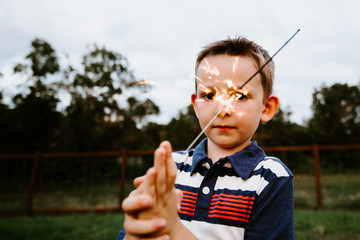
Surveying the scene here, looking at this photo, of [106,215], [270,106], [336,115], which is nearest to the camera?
[270,106]

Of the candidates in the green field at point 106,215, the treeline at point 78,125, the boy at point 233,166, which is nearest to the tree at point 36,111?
the treeline at point 78,125

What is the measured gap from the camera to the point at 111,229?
13.7ft

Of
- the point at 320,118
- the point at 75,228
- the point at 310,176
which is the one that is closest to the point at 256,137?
the point at 310,176

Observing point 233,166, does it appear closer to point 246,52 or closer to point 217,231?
point 217,231

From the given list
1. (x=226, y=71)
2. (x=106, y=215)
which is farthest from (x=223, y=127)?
(x=106, y=215)

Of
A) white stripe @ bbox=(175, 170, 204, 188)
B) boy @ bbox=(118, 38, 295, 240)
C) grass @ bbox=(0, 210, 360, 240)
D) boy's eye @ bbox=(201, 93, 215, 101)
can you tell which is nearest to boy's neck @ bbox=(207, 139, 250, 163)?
boy @ bbox=(118, 38, 295, 240)

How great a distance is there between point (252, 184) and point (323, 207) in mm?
5661

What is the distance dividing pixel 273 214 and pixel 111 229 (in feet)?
12.2

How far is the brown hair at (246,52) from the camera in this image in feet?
4.21

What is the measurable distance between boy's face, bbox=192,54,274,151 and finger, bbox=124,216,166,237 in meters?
0.59

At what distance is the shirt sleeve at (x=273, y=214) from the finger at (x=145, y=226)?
46 cm

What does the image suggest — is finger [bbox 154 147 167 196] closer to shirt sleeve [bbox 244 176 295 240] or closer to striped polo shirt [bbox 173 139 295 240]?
striped polo shirt [bbox 173 139 295 240]

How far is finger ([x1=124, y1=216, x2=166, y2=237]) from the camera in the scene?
71cm

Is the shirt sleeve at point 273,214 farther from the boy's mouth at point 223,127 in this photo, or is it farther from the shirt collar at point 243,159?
the boy's mouth at point 223,127
